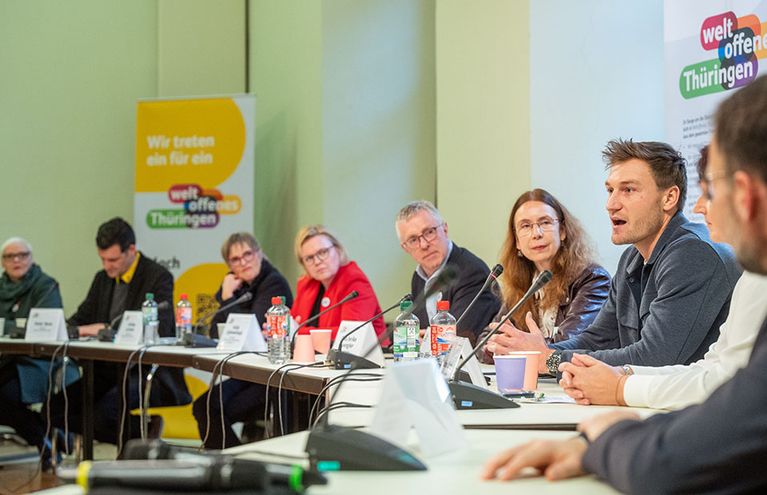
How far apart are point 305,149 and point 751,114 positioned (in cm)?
531

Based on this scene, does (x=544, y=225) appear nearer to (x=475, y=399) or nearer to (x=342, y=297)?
(x=342, y=297)

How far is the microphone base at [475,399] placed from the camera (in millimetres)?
2027

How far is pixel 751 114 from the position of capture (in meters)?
1.02

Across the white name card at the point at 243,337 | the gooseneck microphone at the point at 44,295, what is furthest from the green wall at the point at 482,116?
the gooseneck microphone at the point at 44,295

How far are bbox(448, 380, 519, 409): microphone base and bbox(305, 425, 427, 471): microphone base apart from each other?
2.28 ft

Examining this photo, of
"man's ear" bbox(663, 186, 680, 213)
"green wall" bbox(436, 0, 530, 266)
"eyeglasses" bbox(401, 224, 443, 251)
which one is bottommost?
"eyeglasses" bbox(401, 224, 443, 251)

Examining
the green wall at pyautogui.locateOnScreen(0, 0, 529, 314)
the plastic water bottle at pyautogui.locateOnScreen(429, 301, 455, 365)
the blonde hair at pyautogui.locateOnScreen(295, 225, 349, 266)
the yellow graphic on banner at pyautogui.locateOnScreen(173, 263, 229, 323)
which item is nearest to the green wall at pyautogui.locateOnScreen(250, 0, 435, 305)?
the green wall at pyautogui.locateOnScreen(0, 0, 529, 314)

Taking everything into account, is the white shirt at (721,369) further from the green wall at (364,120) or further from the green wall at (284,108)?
the green wall at (364,120)

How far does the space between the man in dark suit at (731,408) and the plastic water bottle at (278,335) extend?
2682 millimetres

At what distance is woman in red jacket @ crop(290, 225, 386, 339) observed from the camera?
455 centimetres

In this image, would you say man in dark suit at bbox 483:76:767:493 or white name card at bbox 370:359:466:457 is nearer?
man in dark suit at bbox 483:76:767:493

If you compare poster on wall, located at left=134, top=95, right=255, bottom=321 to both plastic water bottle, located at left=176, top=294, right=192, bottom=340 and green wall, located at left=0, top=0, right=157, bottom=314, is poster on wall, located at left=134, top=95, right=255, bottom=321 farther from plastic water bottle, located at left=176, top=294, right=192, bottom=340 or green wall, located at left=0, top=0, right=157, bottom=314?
plastic water bottle, located at left=176, top=294, right=192, bottom=340

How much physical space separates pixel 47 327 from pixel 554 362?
3.47 metres

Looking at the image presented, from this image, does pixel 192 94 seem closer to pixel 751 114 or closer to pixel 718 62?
pixel 718 62
